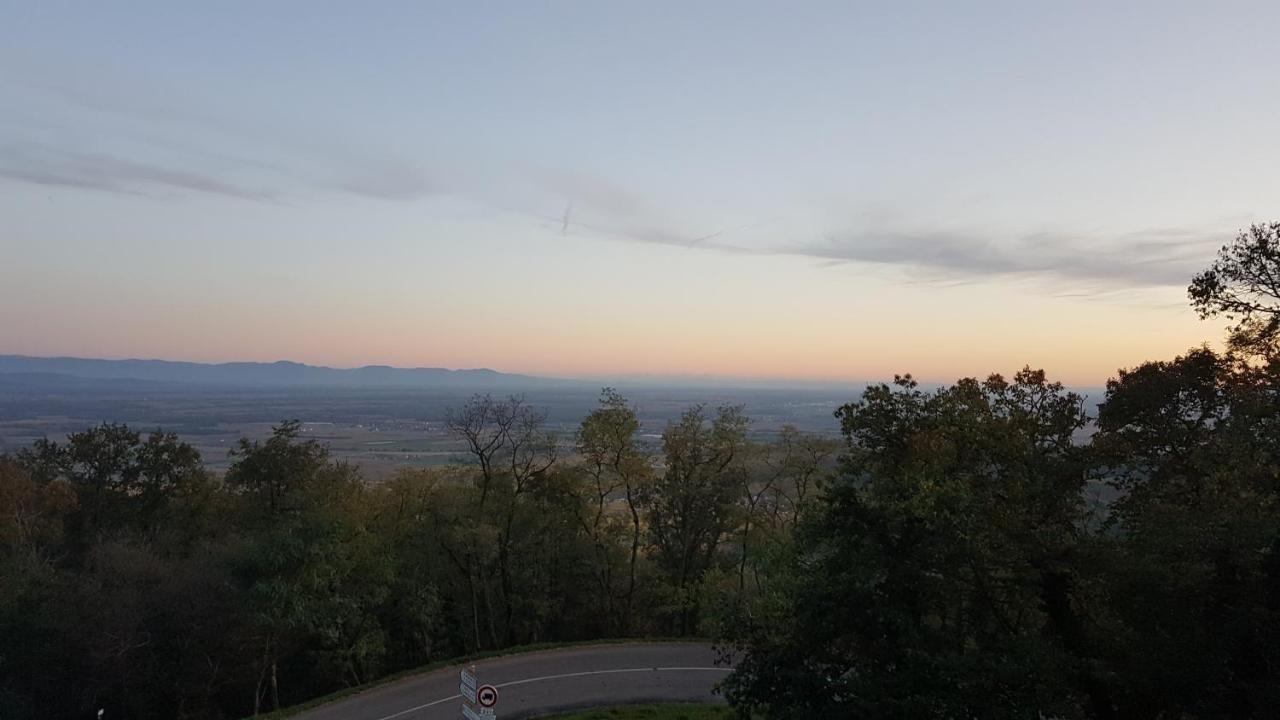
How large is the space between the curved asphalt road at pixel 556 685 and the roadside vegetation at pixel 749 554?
2908mm

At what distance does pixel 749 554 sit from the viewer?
1265 inches

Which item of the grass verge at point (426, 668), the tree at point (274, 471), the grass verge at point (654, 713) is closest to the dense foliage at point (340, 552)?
the tree at point (274, 471)

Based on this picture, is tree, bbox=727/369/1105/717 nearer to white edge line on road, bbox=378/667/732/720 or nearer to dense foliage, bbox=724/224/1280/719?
dense foliage, bbox=724/224/1280/719

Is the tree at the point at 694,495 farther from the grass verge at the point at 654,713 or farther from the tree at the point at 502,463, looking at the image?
the grass verge at the point at 654,713

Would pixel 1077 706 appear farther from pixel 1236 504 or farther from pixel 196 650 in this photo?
pixel 196 650

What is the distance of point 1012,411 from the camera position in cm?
1414

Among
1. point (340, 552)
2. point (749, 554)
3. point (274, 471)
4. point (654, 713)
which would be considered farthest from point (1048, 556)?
point (274, 471)

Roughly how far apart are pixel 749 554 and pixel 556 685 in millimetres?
12504

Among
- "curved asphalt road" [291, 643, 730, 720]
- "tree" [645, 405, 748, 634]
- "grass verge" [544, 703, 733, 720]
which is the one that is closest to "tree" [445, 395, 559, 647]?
"curved asphalt road" [291, 643, 730, 720]

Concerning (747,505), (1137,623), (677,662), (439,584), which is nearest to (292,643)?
(439,584)

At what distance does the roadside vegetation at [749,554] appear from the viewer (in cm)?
1109

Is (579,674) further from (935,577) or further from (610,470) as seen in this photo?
(935,577)

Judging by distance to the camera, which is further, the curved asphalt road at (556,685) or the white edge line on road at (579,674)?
the white edge line on road at (579,674)

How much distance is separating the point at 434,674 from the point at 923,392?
21.9 m
